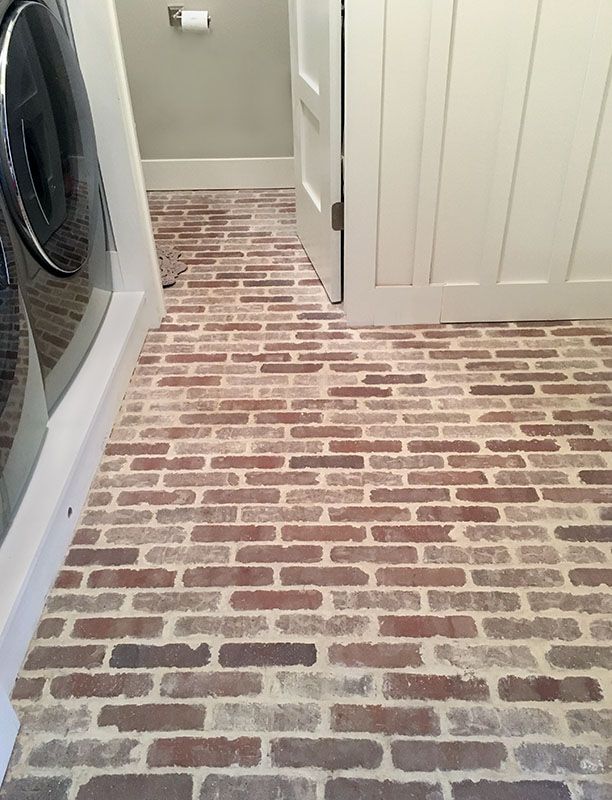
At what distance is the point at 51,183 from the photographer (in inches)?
61.9

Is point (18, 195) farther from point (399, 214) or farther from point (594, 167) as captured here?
point (594, 167)

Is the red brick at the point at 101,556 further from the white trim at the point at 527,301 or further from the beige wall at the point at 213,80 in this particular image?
the beige wall at the point at 213,80

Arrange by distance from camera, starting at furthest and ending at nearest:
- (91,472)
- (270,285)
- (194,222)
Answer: (194,222), (270,285), (91,472)

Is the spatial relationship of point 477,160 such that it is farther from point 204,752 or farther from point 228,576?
point 204,752

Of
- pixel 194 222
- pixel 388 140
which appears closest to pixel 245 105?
pixel 194 222

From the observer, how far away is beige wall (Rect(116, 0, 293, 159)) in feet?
9.41

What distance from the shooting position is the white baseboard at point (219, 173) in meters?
3.21

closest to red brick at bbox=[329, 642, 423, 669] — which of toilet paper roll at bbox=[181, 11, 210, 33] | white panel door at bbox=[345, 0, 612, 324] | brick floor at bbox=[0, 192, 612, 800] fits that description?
brick floor at bbox=[0, 192, 612, 800]

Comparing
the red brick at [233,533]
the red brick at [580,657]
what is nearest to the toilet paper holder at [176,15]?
the red brick at [233,533]

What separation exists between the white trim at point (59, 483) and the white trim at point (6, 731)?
30 millimetres

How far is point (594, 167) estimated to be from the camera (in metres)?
1.96

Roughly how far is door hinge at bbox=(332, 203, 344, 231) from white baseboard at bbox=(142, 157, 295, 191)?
3.77ft

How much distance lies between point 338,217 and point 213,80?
50.4 inches

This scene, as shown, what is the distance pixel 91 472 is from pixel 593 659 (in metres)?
1.18
